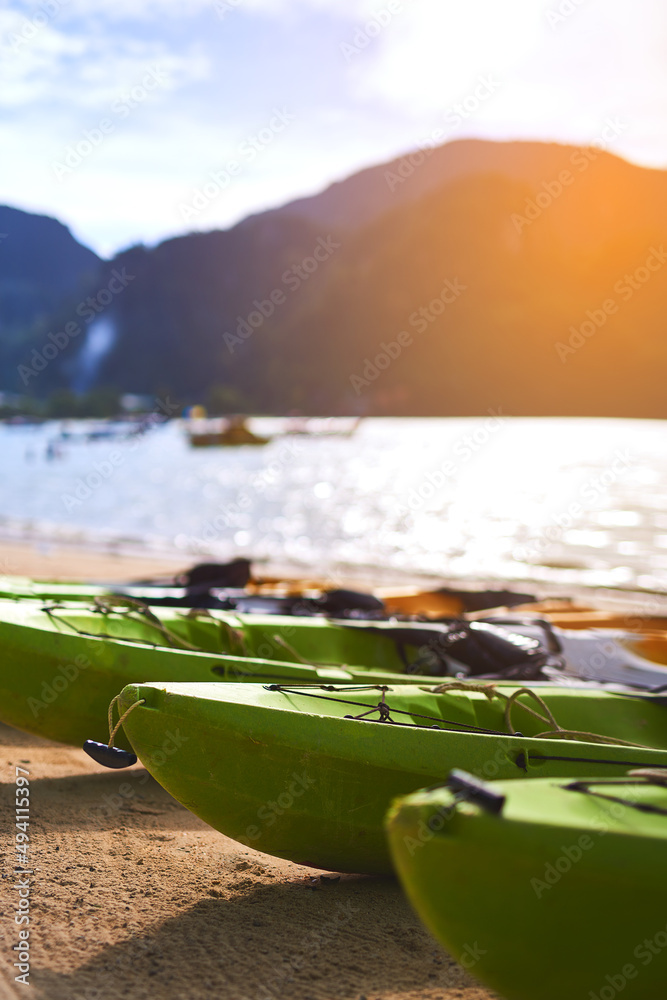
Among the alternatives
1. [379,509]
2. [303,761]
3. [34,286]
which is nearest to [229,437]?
[379,509]

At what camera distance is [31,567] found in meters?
10.2

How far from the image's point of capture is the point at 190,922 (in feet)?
8.39

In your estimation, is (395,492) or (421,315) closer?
(395,492)

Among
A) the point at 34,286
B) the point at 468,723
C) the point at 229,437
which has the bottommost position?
the point at 468,723

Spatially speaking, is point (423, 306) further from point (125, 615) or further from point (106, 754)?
point (106, 754)

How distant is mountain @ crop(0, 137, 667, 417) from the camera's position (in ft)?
305

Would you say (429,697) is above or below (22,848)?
above

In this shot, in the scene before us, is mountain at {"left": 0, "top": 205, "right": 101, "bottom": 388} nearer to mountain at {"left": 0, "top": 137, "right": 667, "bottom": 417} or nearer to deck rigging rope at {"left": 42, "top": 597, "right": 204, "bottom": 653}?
mountain at {"left": 0, "top": 137, "right": 667, "bottom": 417}

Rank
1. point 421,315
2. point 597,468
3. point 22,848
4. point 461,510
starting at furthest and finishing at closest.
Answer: point 421,315 → point 597,468 → point 461,510 → point 22,848

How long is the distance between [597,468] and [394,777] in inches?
1578

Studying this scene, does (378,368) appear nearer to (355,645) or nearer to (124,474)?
(124,474)

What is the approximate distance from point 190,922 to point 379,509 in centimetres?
2010

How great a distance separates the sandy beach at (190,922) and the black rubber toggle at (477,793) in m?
0.75

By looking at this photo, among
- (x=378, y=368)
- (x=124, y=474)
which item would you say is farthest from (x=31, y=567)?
(x=378, y=368)
